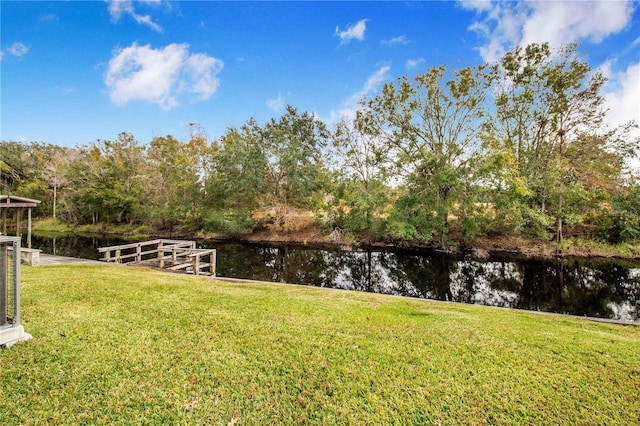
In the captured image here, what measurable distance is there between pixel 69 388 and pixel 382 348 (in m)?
3.19

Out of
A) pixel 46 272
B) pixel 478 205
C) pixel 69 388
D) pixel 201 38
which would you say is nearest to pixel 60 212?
pixel 201 38

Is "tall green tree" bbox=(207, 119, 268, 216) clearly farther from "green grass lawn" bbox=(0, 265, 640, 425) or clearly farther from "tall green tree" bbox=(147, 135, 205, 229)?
"green grass lawn" bbox=(0, 265, 640, 425)

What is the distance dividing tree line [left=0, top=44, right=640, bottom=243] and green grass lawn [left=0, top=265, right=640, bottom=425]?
13259mm

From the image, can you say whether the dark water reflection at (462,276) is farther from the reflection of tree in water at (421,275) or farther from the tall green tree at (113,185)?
the tall green tree at (113,185)

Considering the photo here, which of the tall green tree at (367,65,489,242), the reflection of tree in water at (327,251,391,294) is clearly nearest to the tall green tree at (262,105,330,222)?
the tall green tree at (367,65,489,242)

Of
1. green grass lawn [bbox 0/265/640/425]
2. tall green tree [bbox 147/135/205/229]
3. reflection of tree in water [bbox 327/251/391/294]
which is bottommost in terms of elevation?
→ reflection of tree in water [bbox 327/251/391/294]

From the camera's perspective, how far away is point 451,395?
274 centimetres

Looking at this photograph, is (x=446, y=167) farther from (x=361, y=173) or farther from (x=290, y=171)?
(x=290, y=171)

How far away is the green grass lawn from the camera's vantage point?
8.16 feet

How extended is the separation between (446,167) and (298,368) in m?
16.0

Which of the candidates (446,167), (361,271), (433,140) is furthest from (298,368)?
(433,140)

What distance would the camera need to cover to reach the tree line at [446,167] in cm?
1602

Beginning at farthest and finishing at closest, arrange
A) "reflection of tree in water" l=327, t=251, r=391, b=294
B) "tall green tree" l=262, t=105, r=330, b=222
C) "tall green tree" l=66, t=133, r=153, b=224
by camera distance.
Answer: "tall green tree" l=66, t=133, r=153, b=224, "tall green tree" l=262, t=105, r=330, b=222, "reflection of tree in water" l=327, t=251, r=391, b=294

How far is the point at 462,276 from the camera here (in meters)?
12.4
